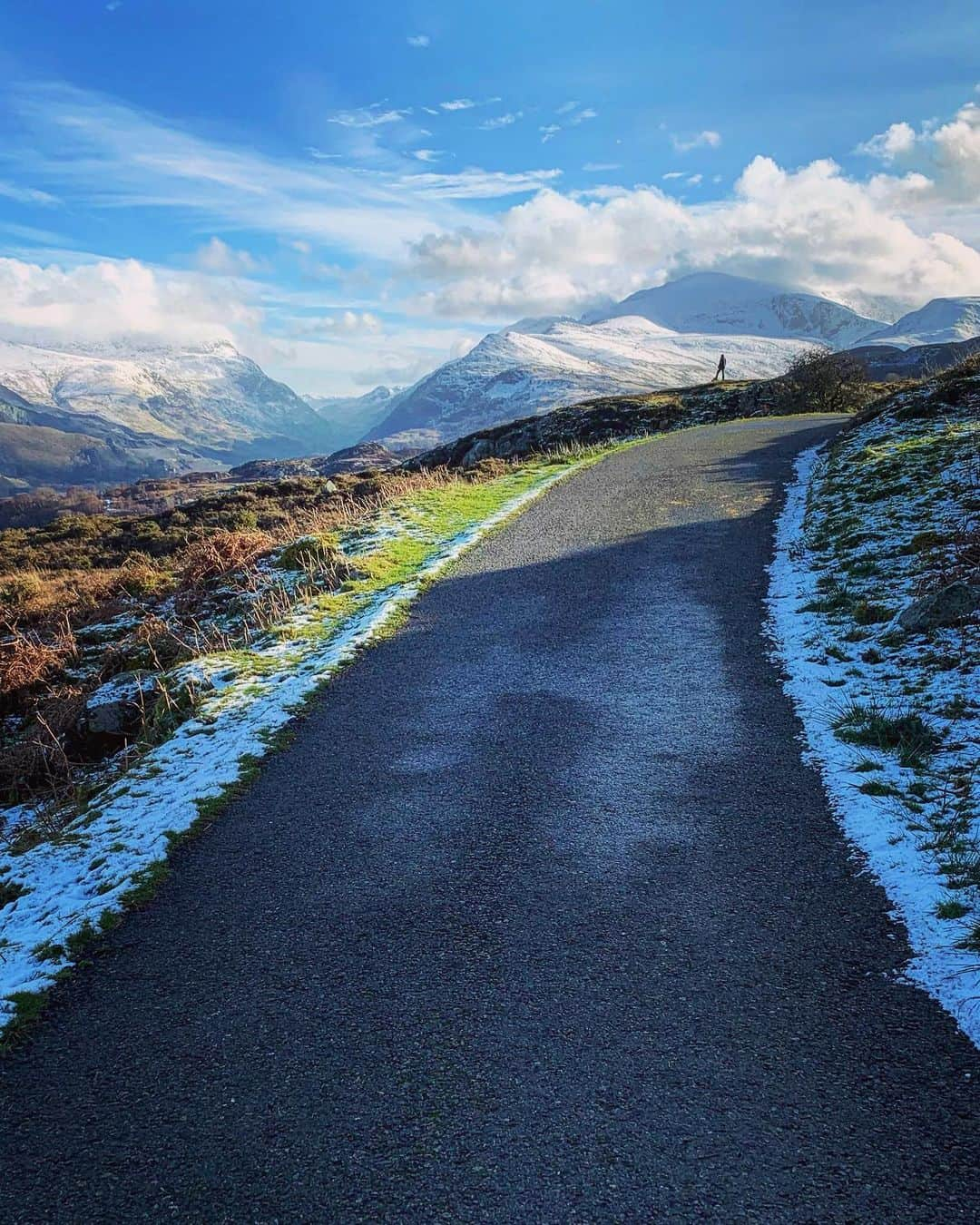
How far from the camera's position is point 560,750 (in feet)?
22.8

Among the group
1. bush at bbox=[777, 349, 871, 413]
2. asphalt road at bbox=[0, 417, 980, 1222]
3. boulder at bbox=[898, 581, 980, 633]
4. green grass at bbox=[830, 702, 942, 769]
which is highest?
bush at bbox=[777, 349, 871, 413]

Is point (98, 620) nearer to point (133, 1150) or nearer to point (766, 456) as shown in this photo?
point (133, 1150)

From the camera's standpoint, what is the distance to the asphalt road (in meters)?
3.19

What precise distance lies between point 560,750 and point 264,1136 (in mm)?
4059

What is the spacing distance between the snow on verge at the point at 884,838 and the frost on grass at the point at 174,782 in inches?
201

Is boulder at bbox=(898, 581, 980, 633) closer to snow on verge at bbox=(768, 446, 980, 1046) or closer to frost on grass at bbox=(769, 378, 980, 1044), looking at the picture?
frost on grass at bbox=(769, 378, 980, 1044)


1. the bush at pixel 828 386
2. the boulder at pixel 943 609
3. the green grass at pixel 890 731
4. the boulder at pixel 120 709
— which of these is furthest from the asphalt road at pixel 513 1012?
the bush at pixel 828 386

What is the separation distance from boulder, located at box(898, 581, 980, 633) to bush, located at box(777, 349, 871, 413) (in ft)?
111

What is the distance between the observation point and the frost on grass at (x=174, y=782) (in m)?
5.09

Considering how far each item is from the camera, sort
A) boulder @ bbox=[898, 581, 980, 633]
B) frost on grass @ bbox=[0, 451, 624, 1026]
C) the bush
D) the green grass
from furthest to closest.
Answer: the bush < boulder @ bbox=[898, 581, 980, 633] < the green grass < frost on grass @ bbox=[0, 451, 624, 1026]

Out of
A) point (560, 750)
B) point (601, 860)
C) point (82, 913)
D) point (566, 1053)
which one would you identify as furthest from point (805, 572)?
point (82, 913)

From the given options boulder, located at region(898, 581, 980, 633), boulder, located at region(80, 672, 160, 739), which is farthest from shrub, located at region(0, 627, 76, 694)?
boulder, located at region(898, 581, 980, 633)

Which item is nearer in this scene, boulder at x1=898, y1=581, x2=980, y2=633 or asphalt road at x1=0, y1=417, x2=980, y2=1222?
asphalt road at x1=0, y1=417, x2=980, y2=1222

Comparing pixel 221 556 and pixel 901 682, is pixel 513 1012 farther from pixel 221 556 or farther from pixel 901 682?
pixel 221 556
